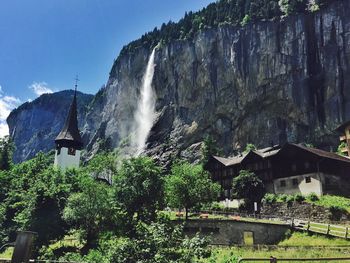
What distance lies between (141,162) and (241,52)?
6285 cm

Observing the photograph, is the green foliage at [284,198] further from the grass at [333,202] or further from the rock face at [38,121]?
the rock face at [38,121]

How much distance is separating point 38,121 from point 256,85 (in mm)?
126876

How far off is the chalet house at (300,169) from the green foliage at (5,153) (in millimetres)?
38160

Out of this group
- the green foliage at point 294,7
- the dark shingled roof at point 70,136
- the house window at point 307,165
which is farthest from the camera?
the green foliage at point 294,7

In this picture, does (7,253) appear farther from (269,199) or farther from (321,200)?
(321,200)

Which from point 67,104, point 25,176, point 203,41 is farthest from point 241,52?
point 67,104

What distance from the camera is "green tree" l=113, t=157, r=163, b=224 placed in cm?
3738

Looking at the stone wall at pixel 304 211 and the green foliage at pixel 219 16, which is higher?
the green foliage at pixel 219 16

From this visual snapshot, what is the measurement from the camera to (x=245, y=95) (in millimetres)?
90500

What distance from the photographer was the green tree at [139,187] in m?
37.4

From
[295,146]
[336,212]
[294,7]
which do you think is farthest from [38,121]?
[336,212]

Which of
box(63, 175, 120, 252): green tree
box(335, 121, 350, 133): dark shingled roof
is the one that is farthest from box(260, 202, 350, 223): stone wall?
box(335, 121, 350, 133): dark shingled roof

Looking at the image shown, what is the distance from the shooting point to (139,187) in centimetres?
3803

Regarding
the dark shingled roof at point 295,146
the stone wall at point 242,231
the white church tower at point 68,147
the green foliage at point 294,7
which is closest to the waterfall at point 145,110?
the white church tower at point 68,147
